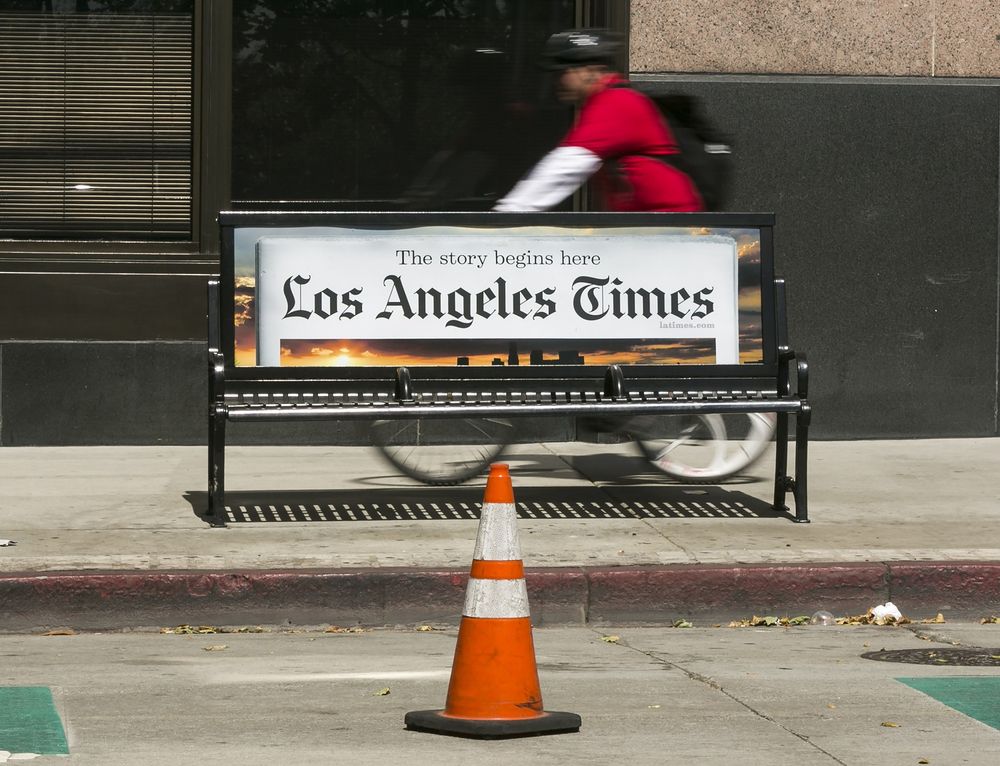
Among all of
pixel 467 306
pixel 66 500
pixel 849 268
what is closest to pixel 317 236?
pixel 467 306

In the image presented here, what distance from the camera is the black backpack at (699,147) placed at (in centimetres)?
1016

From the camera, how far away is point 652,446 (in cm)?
910

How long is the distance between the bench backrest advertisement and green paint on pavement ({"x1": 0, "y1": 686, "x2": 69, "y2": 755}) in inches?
106

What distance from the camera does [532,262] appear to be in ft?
26.5

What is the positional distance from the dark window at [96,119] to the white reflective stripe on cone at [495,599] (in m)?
6.75

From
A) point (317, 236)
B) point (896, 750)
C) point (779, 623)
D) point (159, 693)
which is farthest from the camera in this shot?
point (317, 236)

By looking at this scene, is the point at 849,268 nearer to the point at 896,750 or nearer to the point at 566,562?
the point at 566,562

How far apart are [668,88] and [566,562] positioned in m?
4.97

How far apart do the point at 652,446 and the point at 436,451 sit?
116cm

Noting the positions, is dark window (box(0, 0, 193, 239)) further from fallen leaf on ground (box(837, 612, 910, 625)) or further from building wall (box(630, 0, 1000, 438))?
fallen leaf on ground (box(837, 612, 910, 625))

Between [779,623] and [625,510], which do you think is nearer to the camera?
[779,623]

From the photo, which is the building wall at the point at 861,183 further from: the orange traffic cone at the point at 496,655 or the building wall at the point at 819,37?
the orange traffic cone at the point at 496,655

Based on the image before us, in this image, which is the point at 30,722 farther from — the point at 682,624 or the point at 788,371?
the point at 788,371

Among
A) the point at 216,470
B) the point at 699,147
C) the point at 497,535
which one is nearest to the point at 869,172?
the point at 699,147
